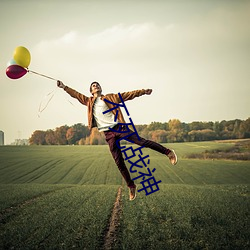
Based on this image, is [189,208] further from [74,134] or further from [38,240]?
[74,134]

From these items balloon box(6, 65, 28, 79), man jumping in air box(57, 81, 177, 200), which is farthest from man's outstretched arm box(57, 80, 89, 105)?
balloon box(6, 65, 28, 79)

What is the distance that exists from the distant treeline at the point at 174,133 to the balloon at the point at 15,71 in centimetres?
3866

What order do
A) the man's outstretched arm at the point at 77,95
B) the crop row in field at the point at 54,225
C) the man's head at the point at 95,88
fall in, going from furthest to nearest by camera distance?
1. the crop row in field at the point at 54,225
2. the man's outstretched arm at the point at 77,95
3. the man's head at the point at 95,88

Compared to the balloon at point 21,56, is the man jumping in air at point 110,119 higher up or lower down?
lower down

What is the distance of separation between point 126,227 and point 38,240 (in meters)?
2.67

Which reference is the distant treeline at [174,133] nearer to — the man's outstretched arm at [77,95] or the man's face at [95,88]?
the man's outstretched arm at [77,95]

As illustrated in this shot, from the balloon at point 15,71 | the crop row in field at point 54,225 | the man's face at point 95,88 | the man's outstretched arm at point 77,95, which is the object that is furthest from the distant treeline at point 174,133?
the man's face at point 95,88

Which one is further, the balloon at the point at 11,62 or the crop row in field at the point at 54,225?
the crop row in field at the point at 54,225

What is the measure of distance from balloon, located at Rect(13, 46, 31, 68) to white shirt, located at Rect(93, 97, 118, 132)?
2.20m

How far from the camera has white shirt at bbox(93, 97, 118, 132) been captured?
20.7 feet

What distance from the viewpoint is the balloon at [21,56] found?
23.2 feet

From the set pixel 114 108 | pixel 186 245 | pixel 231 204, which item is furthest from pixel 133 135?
pixel 231 204

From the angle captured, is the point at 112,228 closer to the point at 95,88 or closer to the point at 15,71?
the point at 95,88

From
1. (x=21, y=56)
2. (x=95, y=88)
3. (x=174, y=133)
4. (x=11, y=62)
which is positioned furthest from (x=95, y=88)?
(x=174, y=133)
